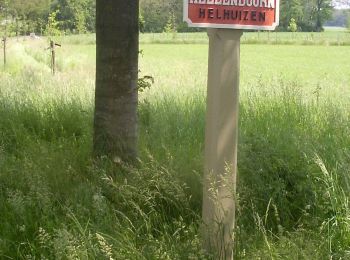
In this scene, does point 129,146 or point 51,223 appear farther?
point 129,146

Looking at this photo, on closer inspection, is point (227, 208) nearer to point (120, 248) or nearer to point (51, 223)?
point (120, 248)

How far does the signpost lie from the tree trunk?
149 cm

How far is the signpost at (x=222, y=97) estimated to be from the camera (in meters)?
2.23

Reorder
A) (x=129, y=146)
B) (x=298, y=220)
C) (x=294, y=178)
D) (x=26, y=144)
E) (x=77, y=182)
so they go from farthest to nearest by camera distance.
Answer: (x=26, y=144)
(x=129, y=146)
(x=77, y=182)
(x=294, y=178)
(x=298, y=220)

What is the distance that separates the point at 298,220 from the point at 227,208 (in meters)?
0.71

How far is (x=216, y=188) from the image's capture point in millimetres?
2385

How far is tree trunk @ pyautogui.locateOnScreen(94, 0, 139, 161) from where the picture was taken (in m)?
3.80

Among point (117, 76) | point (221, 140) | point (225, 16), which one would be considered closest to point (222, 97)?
point (221, 140)

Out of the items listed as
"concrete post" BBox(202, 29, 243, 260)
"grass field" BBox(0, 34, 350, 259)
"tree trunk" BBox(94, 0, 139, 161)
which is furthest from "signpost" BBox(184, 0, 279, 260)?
"tree trunk" BBox(94, 0, 139, 161)

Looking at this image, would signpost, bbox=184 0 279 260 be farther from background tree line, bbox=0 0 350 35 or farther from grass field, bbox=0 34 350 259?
background tree line, bbox=0 0 350 35

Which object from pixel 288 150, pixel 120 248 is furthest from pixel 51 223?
pixel 288 150

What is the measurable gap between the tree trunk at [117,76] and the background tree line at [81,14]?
11203 mm

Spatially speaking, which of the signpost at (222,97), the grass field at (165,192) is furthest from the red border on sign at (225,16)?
the grass field at (165,192)

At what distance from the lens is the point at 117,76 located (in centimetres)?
383
